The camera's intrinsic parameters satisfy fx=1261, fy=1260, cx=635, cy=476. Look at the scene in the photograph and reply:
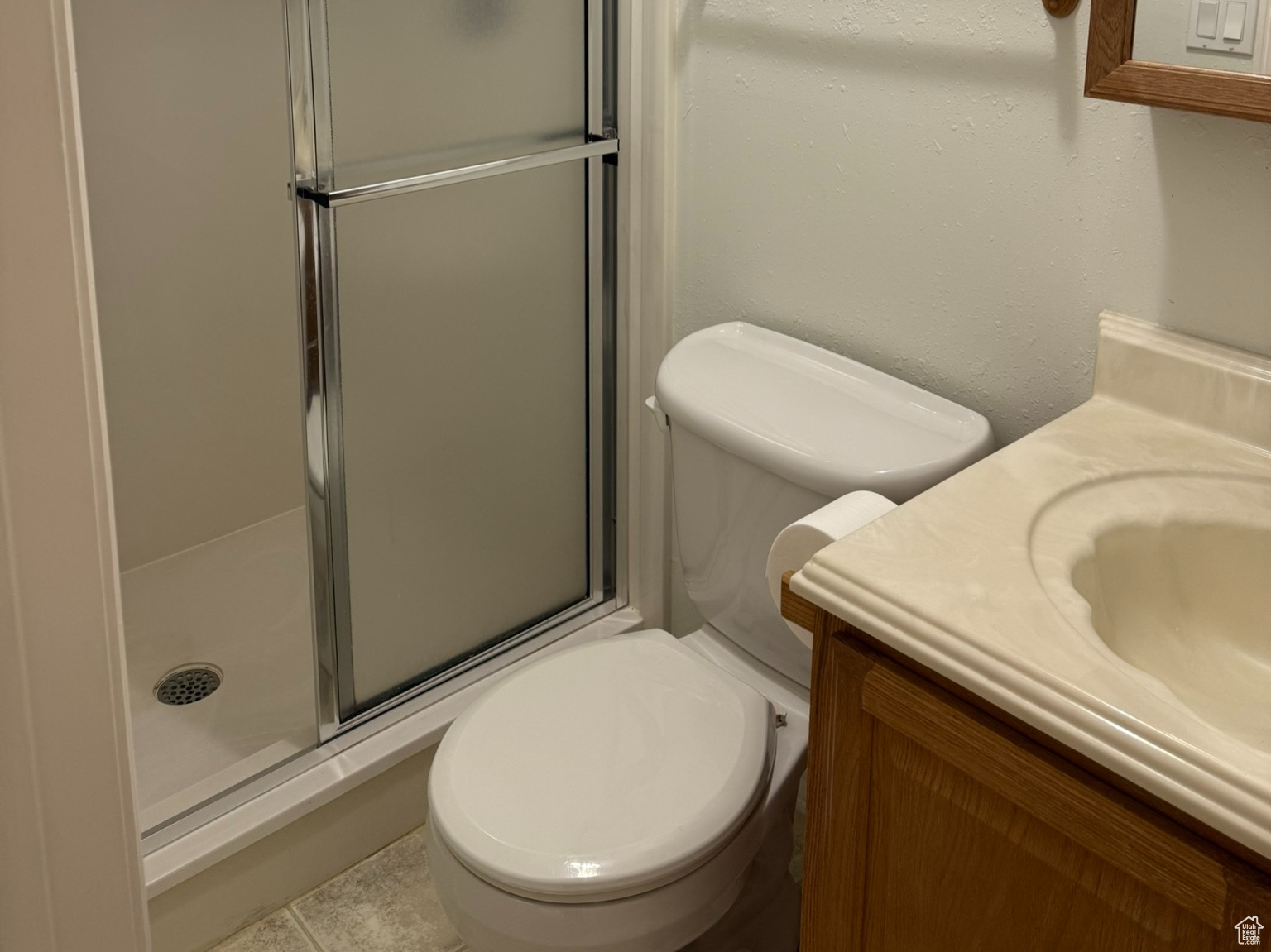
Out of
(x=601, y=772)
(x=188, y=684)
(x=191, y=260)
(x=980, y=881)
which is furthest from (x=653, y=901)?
(x=191, y=260)

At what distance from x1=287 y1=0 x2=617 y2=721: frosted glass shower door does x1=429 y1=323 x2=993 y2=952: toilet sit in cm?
30

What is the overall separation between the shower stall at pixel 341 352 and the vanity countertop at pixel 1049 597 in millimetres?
816

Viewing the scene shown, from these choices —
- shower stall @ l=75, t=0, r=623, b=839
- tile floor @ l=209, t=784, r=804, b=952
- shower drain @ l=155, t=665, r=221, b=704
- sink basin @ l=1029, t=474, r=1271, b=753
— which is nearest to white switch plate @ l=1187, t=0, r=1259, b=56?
sink basin @ l=1029, t=474, r=1271, b=753

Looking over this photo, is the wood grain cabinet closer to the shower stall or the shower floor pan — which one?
the shower stall

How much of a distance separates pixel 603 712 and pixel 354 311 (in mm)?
602

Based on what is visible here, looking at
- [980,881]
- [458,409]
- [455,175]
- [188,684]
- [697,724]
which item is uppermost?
[455,175]

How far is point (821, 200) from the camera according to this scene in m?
1.60

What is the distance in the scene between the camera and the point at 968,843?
3.27 feet

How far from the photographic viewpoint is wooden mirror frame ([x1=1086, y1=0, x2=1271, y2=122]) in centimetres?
113

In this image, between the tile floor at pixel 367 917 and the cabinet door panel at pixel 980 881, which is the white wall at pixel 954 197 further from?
the tile floor at pixel 367 917

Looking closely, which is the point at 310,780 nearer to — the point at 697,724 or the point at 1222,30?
the point at 697,724

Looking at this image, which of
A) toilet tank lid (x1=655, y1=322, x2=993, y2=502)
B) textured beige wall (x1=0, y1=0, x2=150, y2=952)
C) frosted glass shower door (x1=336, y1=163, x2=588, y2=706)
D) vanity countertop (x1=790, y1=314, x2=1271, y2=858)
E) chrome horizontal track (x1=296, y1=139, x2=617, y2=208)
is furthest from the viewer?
frosted glass shower door (x1=336, y1=163, x2=588, y2=706)

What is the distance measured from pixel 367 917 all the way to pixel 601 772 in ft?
1.88

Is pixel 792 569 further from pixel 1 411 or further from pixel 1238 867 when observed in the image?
pixel 1 411
